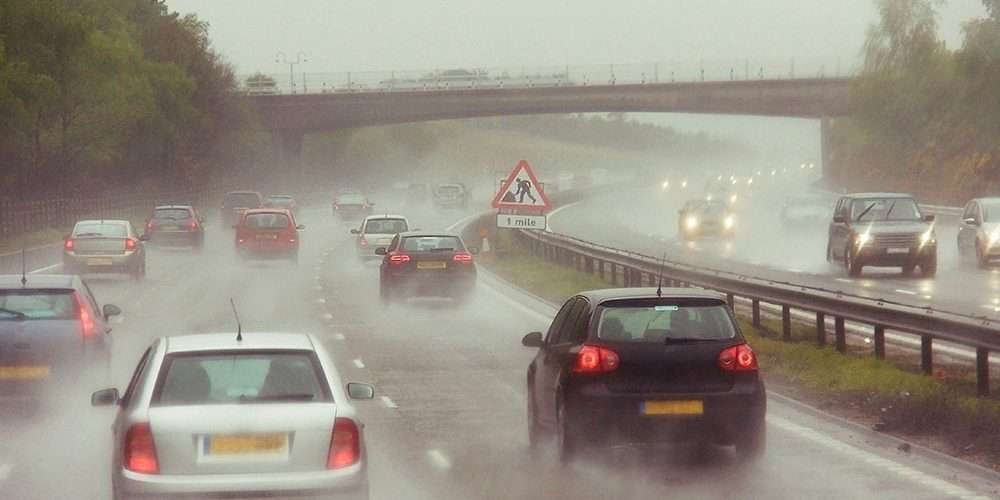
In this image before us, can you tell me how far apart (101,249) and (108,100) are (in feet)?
175

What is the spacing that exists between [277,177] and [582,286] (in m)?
93.7

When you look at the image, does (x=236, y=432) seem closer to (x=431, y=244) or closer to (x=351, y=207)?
(x=431, y=244)

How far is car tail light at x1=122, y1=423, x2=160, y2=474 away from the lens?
9492 mm

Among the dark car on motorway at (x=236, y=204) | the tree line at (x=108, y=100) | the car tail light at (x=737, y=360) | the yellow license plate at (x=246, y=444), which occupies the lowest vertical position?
the dark car on motorway at (x=236, y=204)

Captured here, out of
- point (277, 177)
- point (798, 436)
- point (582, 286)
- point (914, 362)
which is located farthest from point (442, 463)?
point (277, 177)

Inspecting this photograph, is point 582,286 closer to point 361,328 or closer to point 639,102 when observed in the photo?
point 361,328

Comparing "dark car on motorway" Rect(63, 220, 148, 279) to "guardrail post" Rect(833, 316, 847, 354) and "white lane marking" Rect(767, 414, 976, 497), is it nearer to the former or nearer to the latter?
"guardrail post" Rect(833, 316, 847, 354)

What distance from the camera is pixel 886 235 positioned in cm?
3888

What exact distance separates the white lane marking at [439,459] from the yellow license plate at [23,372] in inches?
152

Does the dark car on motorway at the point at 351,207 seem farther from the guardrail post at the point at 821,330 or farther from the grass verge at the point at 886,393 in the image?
the guardrail post at the point at 821,330

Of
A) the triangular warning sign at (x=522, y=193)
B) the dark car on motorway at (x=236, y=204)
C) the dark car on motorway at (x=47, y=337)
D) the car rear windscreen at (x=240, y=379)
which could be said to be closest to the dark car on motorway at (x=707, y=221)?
the dark car on motorway at (x=236, y=204)

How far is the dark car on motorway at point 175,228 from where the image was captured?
59.3m

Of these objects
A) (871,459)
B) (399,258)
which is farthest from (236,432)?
(399,258)

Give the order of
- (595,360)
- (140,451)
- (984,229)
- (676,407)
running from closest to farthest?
(140,451), (676,407), (595,360), (984,229)
